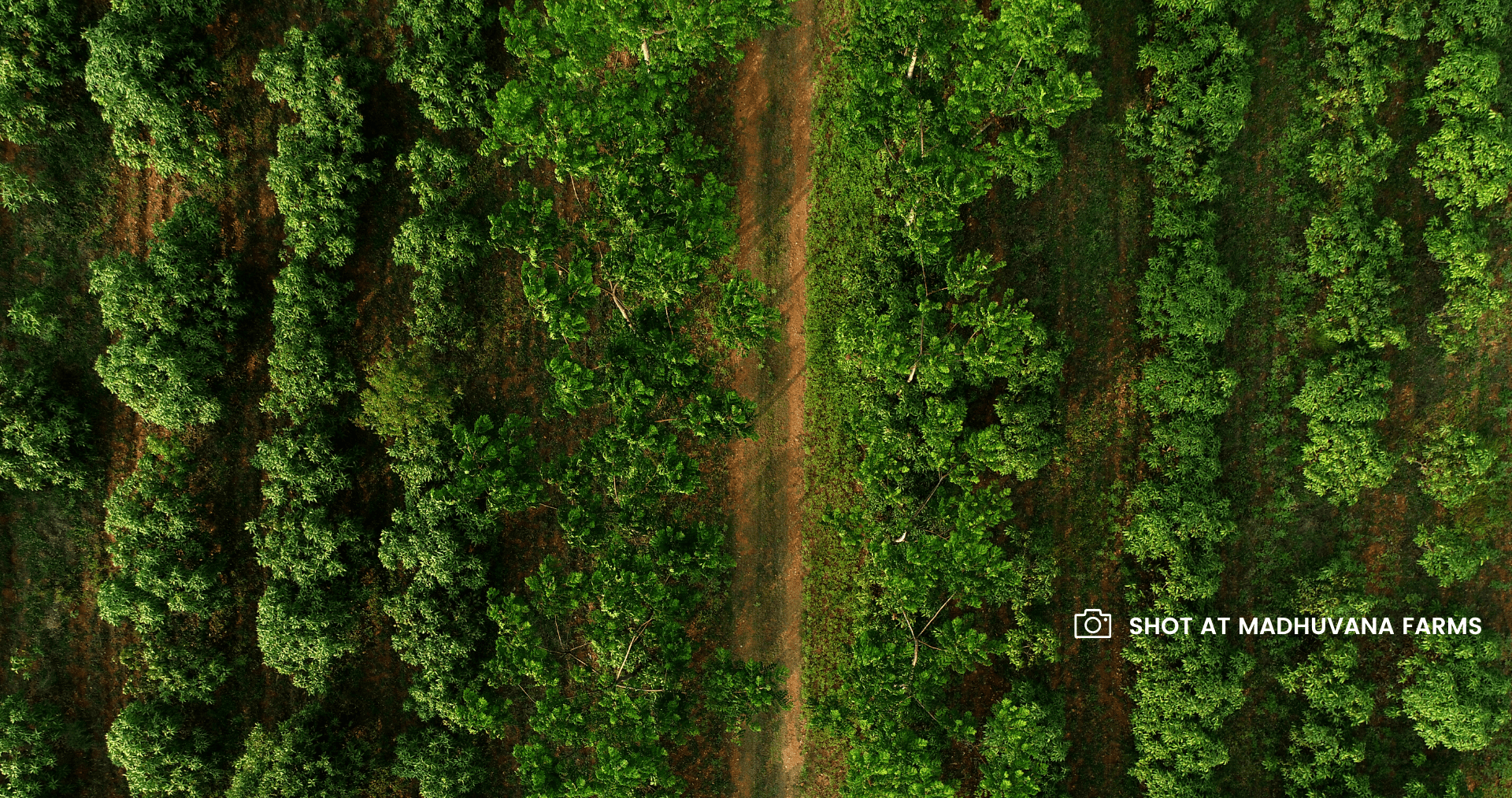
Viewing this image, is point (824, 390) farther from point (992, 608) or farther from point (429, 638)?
point (429, 638)

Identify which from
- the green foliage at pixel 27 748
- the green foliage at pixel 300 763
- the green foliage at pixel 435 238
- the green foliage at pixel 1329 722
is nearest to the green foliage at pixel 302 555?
the green foliage at pixel 300 763

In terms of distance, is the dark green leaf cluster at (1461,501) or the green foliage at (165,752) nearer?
the green foliage at (165,752)

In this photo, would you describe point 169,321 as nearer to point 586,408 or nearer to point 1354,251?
point 586,408

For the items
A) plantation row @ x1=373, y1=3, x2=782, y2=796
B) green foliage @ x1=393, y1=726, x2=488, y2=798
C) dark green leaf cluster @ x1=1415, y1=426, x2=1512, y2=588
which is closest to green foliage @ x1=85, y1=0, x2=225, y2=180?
plantation row @ x1=373, y1=3, x2=782, y2=796

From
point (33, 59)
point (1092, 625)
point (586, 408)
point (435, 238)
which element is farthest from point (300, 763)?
point (1092, 625)

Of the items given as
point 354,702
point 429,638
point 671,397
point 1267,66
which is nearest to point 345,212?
point 671,397

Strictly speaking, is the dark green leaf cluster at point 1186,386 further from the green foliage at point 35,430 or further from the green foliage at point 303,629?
the green foliage at point 35,430
